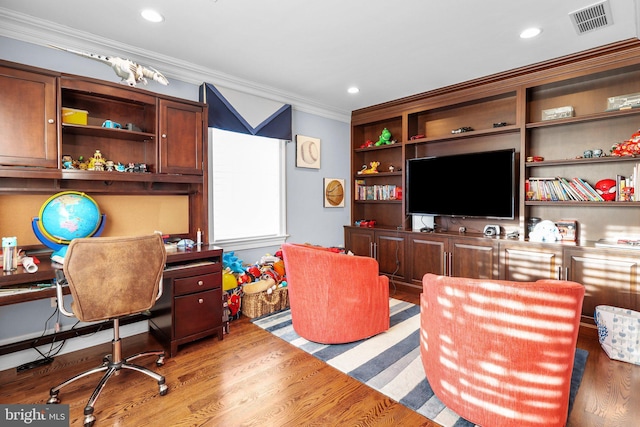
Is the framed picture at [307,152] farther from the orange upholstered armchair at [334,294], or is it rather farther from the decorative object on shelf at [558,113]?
the decorative object on shelf at [558,113]

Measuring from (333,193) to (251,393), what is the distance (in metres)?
3.22

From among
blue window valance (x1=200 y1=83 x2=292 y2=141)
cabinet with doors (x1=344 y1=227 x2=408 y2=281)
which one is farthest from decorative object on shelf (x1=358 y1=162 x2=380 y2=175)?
blue window valance (x1=200 y1=83 x2=292 y2=141)

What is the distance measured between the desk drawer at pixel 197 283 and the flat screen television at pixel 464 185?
273cm

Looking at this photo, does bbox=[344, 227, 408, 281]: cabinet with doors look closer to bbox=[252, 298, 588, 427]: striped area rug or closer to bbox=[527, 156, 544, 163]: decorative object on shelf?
bbox=[252, 298, 588, 427]: striped area rug

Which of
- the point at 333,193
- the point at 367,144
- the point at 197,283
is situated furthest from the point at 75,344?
the point at 367,144

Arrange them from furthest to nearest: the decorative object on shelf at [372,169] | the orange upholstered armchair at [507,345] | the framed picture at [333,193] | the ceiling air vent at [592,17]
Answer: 1. the decorative object on shelf at [372,169]
2. the framed picture at [333,193]
3. the ceiling air vent at [592,17]
4. the orange upholstered armchair at [507,345]

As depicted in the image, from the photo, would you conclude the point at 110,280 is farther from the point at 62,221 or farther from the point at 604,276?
the point at 604,276

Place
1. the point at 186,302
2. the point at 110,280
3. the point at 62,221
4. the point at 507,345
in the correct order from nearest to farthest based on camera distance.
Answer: the point at 507,345, the point at 110,280, the point at 62,221, the point at 186,302

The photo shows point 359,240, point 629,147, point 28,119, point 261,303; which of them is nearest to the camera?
point 28,119

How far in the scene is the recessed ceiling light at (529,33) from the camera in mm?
2568

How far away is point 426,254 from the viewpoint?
4.02 meters

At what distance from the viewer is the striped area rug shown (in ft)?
6.26

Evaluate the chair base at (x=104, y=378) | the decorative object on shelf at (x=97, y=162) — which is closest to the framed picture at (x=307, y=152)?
the decorative object on shelf at (x=97, y=162)

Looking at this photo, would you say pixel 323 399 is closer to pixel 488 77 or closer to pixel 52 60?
pixel 52 60
